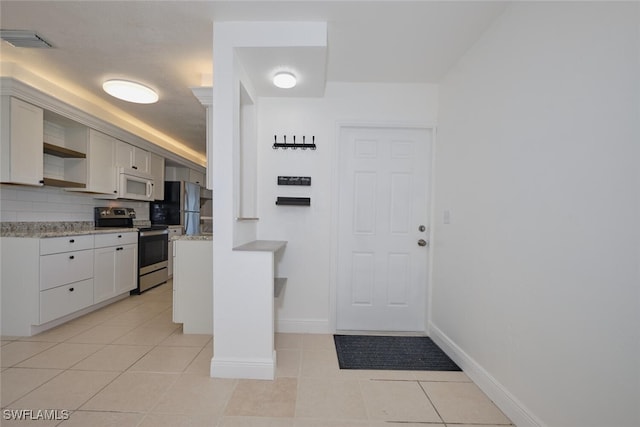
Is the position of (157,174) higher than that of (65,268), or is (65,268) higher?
(157,174)

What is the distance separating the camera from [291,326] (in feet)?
8.28

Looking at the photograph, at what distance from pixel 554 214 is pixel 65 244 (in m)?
Result: 4.01

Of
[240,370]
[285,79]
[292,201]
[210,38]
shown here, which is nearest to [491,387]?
[240,370]

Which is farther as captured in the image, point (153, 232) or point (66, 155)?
point (153, 232)

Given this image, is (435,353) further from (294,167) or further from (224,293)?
(294,167)

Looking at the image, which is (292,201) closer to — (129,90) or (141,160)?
(129,90)

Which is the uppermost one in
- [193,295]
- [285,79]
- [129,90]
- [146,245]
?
[129,90]

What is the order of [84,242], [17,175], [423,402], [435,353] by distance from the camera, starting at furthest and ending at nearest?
[84,242] → [17,175] → [435,353] → [423,402]

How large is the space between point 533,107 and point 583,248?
2.58ft

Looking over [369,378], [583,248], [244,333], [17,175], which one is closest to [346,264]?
[369,378]

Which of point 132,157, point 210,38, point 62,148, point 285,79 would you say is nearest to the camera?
point 210,38

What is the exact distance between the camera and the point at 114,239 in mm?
3191

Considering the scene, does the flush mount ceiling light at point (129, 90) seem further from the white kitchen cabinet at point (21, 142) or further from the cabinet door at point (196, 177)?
the cabinet door at point (196, 177)

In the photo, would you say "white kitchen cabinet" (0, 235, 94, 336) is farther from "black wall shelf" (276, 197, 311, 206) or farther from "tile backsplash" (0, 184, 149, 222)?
"black wall shelf" (276, 197, 311, 206)
